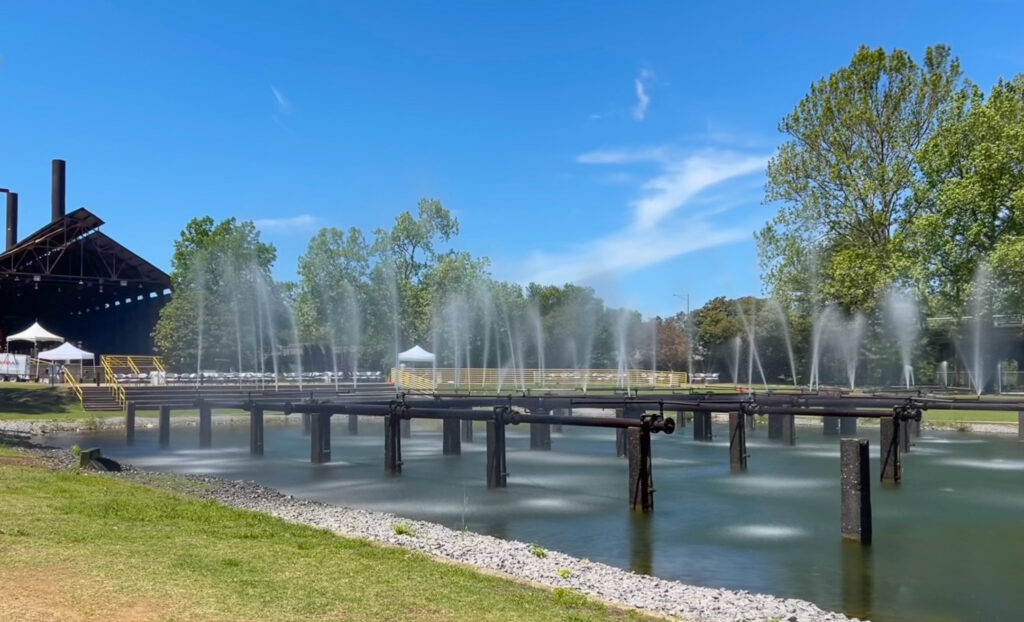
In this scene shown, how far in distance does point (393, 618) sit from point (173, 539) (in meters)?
3.95

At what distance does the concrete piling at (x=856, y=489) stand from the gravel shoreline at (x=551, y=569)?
147 inches

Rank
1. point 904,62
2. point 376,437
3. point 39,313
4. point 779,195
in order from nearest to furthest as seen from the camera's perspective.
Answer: point 376,437 < point 904,62 < point 779,195 < point 39,313

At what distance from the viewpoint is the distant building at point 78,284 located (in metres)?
52.9

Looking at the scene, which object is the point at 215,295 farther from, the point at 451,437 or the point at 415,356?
the point at 451,437

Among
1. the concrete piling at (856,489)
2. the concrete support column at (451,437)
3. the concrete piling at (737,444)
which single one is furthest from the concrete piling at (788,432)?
the concrete piling at (856,489)

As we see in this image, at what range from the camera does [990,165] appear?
36.7m

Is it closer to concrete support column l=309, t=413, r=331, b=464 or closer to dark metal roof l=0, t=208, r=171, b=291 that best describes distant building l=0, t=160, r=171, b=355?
dark metal roof l=0, t=208, r=171, b=291

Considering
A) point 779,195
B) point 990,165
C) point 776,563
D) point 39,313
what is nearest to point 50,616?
point 776,563

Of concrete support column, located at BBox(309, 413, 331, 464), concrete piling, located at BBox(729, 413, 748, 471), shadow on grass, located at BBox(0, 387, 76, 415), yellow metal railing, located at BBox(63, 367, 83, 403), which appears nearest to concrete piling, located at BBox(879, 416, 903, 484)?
concrete piling, located at BBox(729, 413, 748, 471)

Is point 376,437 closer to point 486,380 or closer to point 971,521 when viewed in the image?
point 971,521

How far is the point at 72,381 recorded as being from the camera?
39719mm

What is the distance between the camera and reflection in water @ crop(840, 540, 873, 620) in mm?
9203

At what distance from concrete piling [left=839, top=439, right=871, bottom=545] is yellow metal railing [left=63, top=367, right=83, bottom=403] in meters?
34.0

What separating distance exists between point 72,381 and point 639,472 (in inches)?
1311
